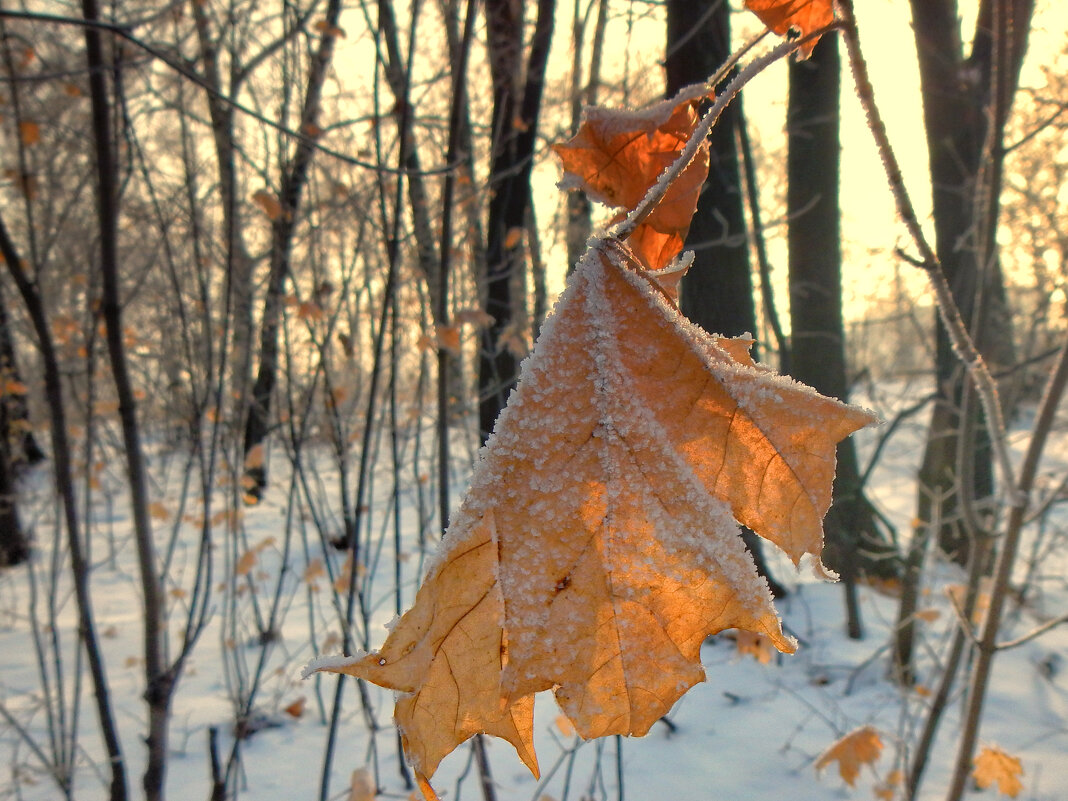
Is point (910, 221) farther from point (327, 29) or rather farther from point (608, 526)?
point (327, 29)

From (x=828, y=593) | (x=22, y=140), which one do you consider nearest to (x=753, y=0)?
(x=22, y=140)

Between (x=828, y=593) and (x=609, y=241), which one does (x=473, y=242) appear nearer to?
(x=828, y=593)

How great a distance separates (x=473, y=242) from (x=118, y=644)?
2.98m

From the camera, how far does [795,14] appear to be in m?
0.54

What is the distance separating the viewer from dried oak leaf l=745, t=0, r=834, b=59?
52cm

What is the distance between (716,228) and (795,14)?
2.00 m

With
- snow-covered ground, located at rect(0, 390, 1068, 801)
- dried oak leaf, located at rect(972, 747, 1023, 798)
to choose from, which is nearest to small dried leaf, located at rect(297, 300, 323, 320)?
snow-covered ground, located at rect(0, 390, 1068, 801)

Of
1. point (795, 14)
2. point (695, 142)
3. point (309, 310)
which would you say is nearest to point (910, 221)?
point (795, 14)

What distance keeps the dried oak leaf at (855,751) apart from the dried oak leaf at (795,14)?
190cm

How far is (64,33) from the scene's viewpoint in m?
2.94

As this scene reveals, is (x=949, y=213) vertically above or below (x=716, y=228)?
above

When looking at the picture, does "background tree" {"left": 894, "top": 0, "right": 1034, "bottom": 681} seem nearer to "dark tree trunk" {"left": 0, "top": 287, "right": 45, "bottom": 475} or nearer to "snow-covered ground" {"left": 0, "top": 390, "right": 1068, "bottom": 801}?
"snow-covered ground" {"left": 0, "top": 390, "right": 1068, "bottom": 801}

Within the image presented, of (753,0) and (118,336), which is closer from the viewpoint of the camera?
(753,0)

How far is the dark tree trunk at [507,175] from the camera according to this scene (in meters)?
3.12
